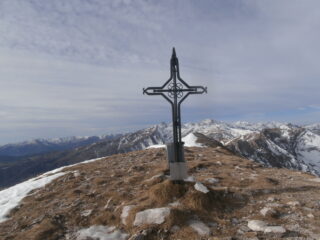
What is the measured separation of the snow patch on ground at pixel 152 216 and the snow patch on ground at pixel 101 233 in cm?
78

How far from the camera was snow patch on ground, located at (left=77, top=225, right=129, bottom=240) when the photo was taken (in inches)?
337

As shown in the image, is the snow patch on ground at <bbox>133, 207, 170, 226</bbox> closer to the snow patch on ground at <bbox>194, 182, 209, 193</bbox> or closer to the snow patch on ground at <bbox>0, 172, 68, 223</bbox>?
the snow patch on ground at <bbox>194, 182, 209, 193</bbox>

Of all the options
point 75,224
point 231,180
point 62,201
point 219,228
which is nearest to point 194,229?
point 219,228

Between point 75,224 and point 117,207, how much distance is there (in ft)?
6.67

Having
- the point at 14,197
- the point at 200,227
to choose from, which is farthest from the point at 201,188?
the point at 14,197

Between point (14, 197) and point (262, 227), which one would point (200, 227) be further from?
point (14, 197)

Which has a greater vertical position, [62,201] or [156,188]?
[156,188]

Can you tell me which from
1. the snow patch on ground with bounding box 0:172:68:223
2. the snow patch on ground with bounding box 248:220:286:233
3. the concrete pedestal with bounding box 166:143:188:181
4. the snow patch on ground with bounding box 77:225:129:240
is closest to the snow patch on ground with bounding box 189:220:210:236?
the snow patch on ground with bounding box 248:220:286:233

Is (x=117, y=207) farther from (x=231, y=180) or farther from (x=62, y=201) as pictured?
(x=231, y=180)

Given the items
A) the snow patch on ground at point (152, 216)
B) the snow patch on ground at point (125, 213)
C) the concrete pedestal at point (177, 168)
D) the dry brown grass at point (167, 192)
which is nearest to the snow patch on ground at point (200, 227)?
the snow patch on ground at point (152, 216)

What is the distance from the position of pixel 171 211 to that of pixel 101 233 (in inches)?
115

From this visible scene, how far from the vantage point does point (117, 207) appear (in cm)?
1105

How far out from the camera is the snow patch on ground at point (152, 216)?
360 inches

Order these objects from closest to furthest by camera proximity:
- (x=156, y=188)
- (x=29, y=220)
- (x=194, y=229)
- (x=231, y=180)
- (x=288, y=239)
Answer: (x=288, y=239), (x=194, y=229), (x=29, y=220), (x=156, y=188), (x=231, y=180)
